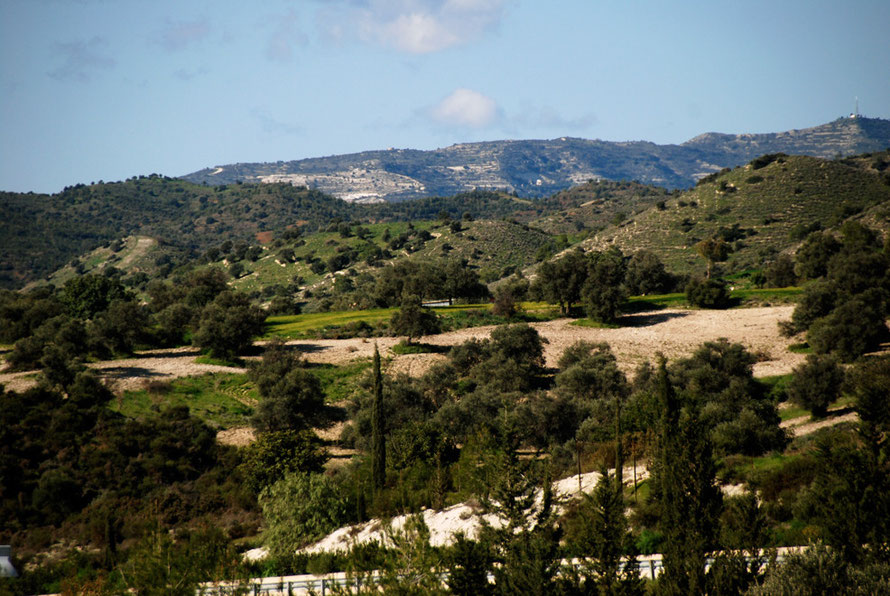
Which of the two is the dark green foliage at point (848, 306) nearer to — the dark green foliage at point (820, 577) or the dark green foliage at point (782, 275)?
the dark green foliage at point (782, 275)

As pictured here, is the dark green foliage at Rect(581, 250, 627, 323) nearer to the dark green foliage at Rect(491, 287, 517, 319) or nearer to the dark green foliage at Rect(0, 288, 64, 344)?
the dark green foliage at Rect(491, 287, 517, 319)

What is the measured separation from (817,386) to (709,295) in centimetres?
3054

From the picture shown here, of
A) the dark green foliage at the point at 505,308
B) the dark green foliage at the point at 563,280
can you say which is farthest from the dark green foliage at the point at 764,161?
the dark green foliage at the point at 505,308

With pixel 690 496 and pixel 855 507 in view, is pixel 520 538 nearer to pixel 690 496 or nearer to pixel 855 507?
pixel 690 496

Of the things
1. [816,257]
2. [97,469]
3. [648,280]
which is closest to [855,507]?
[97,469]

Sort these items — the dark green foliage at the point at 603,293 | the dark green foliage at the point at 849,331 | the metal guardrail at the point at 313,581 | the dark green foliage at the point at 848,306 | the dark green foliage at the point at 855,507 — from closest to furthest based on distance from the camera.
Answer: the dark green foliage at the point at 855,507
the metal guardrail at the point at 313,581
the dark green foliage at the point at 849,331
the dark green foliage at the point at 848,306
the dark green foliage at the point at 603,293

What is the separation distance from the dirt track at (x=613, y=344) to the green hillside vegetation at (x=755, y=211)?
4020 cm

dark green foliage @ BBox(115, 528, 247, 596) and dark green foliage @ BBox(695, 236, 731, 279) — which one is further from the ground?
dark green foliage @ BBox(695, 236, 731, 279)

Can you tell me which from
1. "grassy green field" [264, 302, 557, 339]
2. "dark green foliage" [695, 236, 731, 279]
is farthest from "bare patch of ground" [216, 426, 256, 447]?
"dark green foliage" [695, 236, 731, 279]

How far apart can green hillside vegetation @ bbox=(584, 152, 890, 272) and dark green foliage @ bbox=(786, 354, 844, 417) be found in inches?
2495

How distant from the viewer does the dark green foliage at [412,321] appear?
5912 cm

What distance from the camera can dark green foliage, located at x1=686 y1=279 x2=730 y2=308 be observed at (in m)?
67.8

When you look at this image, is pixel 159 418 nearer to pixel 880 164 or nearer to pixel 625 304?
pixel 625 304

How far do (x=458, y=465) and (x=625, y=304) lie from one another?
39.7m
